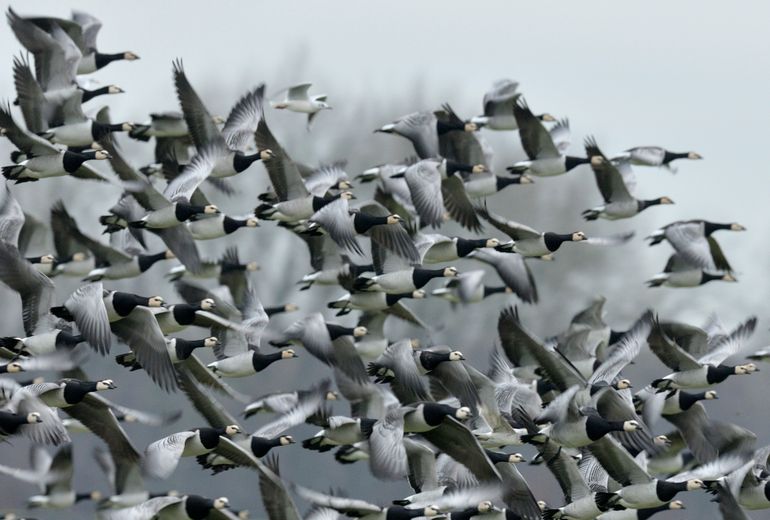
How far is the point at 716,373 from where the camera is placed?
16.4m

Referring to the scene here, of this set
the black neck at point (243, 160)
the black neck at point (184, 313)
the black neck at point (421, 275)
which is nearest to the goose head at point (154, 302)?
the black neck at point (184, 313)

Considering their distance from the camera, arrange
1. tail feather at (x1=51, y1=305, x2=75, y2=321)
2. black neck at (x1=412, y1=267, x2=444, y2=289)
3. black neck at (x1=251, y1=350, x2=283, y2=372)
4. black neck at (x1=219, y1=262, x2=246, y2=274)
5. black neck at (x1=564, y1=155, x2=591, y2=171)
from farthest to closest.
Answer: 1. black neck at (x1=219, y1=262, x2=246, y2=274)
2. black neck at (x1=564, y1=155, x2=591, y2=171)
3. black neck at (x1=412, y1=267, x2=444, y2=289)
4. black neck at (x1=251, y1=350, x2=283, y2=372)
5. tail feather at (x1=51, y1=305, x2=75, y2=321)

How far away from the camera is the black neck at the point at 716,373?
16.4 meters

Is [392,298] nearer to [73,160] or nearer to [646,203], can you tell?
[73,160]

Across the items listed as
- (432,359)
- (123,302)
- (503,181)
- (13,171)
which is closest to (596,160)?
(503,181)

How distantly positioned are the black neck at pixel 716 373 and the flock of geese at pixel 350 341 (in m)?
0.01

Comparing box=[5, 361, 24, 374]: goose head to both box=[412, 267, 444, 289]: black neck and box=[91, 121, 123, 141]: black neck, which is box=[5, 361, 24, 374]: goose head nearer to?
box=[91, 121, 123, 141]: black neck

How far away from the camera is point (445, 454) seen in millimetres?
14672

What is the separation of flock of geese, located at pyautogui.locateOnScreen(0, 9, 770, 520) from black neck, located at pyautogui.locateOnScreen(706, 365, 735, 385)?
0.01m

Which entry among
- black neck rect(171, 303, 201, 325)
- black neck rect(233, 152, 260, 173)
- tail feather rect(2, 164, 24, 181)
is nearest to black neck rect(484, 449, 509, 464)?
black neck rect(171, 303, 201, 325)

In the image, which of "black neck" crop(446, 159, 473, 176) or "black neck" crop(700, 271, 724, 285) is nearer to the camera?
"black neck" crop(446, 159, 473, 176)

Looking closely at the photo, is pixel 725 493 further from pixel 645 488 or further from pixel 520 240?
pixel 520 240

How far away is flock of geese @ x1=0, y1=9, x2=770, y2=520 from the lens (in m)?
14.0

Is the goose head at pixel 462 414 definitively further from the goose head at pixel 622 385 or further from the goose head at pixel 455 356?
the goose head at pixel 622 385
